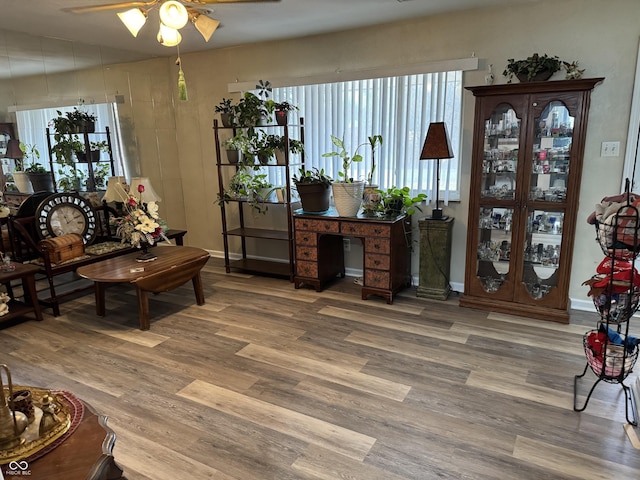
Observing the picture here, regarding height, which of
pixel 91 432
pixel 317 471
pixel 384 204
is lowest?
pixel 317 471

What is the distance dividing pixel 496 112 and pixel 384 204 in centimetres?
116

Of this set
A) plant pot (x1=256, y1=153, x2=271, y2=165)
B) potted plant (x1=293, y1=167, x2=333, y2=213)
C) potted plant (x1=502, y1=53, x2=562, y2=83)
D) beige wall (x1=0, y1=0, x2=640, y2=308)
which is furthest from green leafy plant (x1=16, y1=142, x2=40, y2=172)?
potted plant (x1=502, y1=53, x2=562, y2=83)

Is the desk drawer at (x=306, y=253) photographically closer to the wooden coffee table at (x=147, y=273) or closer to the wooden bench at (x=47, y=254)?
the wooden coffee table at (x=147, y=273)

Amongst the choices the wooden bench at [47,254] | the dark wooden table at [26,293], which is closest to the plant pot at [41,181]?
the wooden bench at [47,254]

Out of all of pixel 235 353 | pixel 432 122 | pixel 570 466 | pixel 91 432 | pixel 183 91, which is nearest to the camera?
pixel 91 432

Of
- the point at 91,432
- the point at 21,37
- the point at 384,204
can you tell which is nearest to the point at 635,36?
the point at 384,204

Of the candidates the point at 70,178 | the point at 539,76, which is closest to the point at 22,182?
the point at 70,178

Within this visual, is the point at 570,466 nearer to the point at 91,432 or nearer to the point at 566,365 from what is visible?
the point at 566,365

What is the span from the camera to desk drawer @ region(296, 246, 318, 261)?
4155 millimetres

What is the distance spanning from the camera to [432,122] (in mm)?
3865

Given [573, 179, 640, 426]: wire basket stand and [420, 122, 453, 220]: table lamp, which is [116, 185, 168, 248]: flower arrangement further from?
[573, 179, 640, 426]: wire basket stand

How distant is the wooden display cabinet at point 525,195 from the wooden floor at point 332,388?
0.27 m

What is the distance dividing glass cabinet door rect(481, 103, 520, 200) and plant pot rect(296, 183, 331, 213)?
142cm

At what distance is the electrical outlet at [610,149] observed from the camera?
3295 mm
